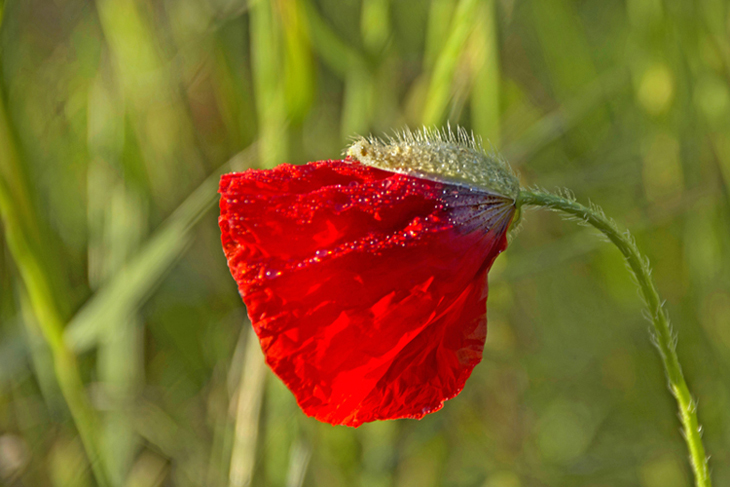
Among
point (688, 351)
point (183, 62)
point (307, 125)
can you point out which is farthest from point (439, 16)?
point (688, 351)

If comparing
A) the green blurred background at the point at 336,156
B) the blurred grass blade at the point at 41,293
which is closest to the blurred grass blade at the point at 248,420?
the green blurred background at the point at 336,156

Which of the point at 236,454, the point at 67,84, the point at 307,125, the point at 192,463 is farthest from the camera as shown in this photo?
the point at 67,84

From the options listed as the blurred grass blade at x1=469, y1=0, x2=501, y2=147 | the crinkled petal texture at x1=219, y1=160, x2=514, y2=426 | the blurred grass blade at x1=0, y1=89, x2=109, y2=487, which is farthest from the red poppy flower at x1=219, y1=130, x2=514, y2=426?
the blurred grass blade at x1=469, y1=0, x2=501, y2=147

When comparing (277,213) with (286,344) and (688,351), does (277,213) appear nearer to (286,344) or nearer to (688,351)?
(286,344)

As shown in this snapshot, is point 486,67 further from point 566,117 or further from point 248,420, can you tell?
point 248,420

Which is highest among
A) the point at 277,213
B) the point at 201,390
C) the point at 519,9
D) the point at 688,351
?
the point at 277,213

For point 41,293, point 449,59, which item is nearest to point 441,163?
point 449,59
